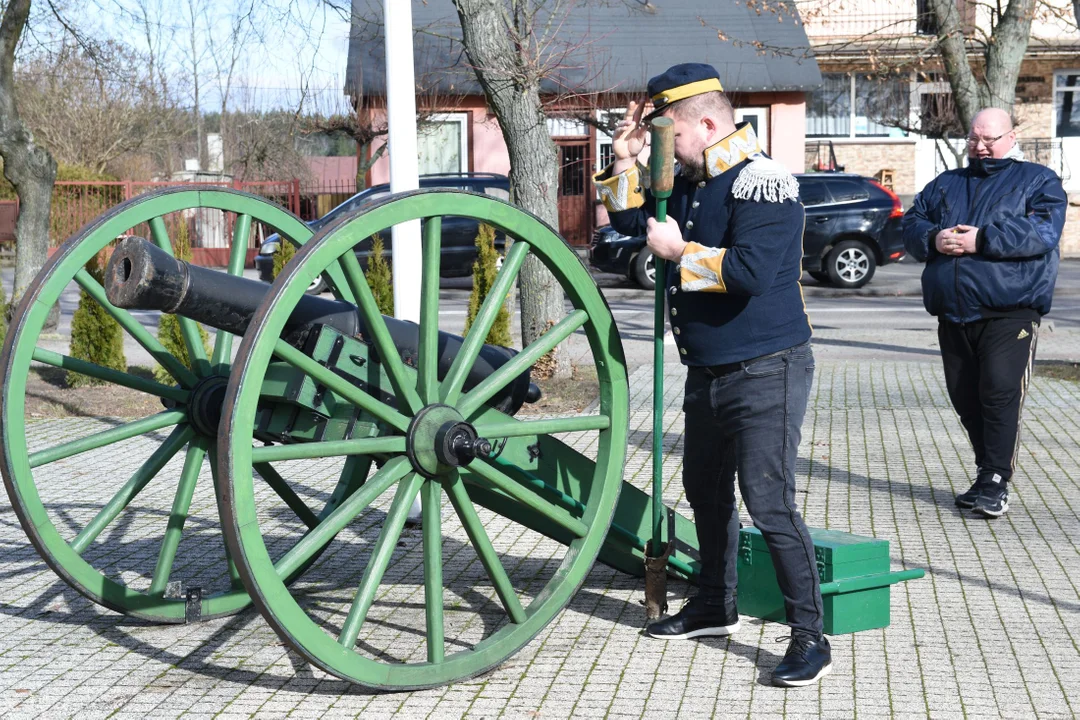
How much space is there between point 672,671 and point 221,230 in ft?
76.7

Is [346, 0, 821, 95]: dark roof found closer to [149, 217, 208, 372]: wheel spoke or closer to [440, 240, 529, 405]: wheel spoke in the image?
[149, 217, 208, 372]: wheel spoke

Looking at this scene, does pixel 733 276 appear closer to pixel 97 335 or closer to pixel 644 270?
pixel 97 335

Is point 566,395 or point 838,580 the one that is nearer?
point 838,580

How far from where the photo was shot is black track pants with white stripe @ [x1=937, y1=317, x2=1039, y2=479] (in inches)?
232

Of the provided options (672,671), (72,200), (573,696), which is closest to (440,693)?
(573,696)

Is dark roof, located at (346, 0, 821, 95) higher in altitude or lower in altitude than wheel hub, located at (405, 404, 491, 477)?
higher

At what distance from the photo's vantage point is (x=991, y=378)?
5914 millimetres

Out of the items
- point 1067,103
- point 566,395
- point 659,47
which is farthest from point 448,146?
point 566,395

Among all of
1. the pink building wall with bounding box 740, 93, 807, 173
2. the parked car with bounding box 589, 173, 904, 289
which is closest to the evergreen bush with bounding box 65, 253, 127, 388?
the parked car with bounding box 589, 173, 904, 289

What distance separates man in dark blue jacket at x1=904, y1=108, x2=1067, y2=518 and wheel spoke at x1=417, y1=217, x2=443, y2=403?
3043 mm

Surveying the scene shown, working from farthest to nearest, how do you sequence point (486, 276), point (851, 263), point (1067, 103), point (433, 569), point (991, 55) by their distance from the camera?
point (1067, 103), point (851, 263), point (991, 55), point (486, 276), point (433, 569)

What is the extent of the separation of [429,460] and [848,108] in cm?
2873

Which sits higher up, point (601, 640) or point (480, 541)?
point (480, 541)

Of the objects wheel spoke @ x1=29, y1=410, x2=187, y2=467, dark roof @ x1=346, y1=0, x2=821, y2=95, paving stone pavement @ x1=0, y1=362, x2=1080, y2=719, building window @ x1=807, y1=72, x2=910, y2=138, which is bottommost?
paving stone pavement @ x1=0, y1=362, x2=1080, y2=719
